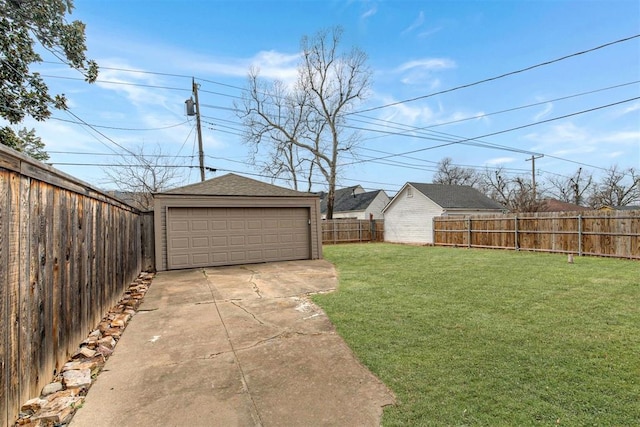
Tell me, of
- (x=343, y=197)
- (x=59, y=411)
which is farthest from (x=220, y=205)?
(x=343, y=197)

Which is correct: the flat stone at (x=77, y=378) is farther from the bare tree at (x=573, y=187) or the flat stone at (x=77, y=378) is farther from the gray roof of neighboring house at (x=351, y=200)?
the bare tree at (x=573, y=187)

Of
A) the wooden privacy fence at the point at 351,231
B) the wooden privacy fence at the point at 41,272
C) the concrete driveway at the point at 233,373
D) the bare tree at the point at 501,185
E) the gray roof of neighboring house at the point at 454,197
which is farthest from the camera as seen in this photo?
the bare tree at the point at 501,185

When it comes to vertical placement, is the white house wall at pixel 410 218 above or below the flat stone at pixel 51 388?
above

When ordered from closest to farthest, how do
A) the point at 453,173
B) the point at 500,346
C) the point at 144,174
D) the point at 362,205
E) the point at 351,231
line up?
the point at 500,346
the point at 144,174
the point at 351,231
the point at 362,205
the point at 453,173

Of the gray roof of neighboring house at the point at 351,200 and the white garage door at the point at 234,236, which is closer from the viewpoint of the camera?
the white garage door at the point at 234,236

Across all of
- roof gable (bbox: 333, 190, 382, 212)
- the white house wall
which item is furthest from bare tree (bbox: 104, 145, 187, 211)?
roof gable (bbox: 333, 190, 382, 212)

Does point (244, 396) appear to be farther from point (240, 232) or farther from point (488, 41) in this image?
point (488, 41)

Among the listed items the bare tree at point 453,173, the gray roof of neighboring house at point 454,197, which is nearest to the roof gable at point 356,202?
the gray roof of neighboring house at point 454,197

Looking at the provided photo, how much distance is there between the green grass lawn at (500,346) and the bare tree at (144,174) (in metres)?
16.6

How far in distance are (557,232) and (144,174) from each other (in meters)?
Result: 21.0

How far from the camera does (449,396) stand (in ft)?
7.83

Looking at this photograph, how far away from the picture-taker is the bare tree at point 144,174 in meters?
18.3

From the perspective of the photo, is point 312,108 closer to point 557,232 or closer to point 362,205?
point 362,205

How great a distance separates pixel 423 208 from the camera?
61.8 feet
